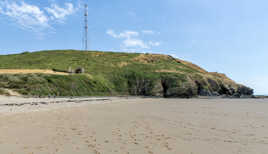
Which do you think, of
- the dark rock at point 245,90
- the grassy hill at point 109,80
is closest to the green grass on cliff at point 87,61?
the grassy hill at point 109,80

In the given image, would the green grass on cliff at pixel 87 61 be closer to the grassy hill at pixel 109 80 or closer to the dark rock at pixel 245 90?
the grassy hill at pixel 109 80

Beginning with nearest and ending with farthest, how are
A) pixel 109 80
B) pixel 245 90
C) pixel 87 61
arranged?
1. pixel 109 80
2. pixel 245 90
3. pixel 87 61

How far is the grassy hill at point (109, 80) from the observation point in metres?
42.2

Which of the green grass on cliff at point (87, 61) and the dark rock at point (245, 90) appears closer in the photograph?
the green grass on cliff at point (87, 61)

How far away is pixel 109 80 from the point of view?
59.1 meters

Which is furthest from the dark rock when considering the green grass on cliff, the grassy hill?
the green grass on cliff

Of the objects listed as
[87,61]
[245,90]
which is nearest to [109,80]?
[87,61]

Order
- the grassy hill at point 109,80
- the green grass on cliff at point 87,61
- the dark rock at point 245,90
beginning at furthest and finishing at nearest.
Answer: the dark rock at point 245,90
the green grass on cliff at point 87,61
the grassy hill at point 109,80

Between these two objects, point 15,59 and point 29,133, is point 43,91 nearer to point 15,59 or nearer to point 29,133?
point 29,133

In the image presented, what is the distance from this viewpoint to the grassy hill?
138 ft

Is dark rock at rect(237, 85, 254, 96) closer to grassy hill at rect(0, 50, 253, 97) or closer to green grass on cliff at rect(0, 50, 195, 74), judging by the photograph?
grassy hill at rect(0, 50, 253, 97)

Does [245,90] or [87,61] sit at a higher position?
[87,61]

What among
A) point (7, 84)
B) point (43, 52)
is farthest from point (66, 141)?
point (43, 52)

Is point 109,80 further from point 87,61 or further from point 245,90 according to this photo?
point 245,90
